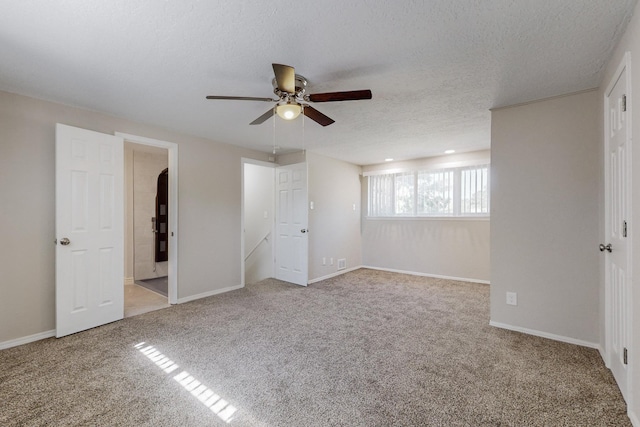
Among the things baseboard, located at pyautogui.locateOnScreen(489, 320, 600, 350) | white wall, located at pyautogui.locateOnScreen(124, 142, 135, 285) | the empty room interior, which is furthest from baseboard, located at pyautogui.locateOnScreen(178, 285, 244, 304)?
baseboard, located at pyautogui.locateOnScreen(489, 320, 600, 350)

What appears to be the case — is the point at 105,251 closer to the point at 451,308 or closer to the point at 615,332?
the point at 451,308

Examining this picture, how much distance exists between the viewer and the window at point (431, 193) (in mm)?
4711

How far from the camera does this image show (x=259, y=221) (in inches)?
223

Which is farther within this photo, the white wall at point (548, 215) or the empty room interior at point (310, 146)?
the white wall at point (548, 215)

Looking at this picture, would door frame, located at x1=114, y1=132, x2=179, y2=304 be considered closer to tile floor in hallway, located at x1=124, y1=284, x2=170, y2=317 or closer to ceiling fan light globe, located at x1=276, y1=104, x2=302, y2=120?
tile floor in hallway, located at x1=124, y1=284, x2=170, y2=317

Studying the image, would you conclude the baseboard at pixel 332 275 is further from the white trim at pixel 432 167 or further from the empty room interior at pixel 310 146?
the white trim at pixel 432 167

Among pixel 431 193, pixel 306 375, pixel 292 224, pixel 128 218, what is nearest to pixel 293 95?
pixel 306 375

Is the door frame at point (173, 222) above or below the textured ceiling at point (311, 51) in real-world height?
below

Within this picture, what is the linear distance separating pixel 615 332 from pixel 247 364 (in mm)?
2779

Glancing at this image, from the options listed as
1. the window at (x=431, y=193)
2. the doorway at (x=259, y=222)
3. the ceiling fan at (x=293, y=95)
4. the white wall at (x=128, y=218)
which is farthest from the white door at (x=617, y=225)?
the white wall at (x=128, y=218)

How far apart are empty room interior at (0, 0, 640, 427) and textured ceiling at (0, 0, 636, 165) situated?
0.05 ft

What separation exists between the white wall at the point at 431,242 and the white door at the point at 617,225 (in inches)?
99.7

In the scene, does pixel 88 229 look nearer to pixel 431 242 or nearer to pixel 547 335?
pixel 547 335

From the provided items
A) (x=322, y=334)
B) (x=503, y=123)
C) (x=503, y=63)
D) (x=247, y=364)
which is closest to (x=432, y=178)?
(x=503, y=123)
